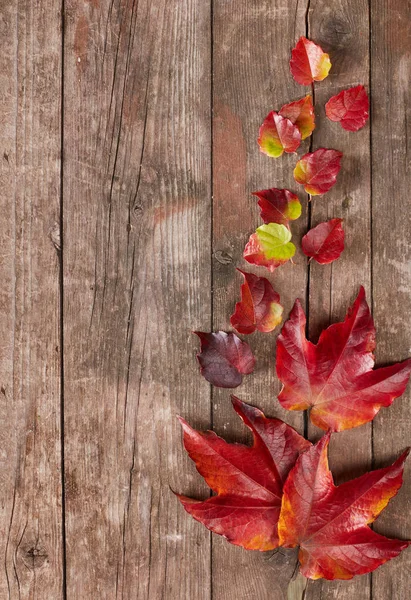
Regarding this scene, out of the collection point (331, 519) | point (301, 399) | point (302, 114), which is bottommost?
point (331, 519)

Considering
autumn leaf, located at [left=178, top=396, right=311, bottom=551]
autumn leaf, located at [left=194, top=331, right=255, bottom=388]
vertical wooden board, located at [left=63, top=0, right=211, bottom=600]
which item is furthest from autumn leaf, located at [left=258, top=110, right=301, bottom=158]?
autumn leaf, located at [left=178, top=396, right=311, bottom=551]

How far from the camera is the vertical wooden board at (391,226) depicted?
1.09 metres

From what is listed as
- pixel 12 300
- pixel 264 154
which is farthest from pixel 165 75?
pixel 12 300

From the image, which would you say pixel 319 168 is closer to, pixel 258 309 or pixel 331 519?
pixel 258 309

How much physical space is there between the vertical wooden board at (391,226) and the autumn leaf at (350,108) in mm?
38

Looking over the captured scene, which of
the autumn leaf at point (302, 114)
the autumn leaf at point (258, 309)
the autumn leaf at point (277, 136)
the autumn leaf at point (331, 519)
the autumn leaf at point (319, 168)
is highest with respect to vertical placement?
the autumn leaf at point (302, 114)

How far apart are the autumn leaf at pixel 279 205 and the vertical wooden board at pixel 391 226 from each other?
151 mm

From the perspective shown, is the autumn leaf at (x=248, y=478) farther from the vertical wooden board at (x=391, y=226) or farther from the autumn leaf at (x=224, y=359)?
the vertical wooden board at (x=391, y=226)

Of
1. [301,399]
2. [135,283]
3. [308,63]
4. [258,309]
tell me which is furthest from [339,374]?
[308,63]

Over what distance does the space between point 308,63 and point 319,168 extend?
0.19 m

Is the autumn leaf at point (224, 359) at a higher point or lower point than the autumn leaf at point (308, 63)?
lower

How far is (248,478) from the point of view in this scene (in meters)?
1.04

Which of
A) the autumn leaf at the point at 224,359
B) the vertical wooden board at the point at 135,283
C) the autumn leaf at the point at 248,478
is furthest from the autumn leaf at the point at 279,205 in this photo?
the autumn leaf at the point at 248,478

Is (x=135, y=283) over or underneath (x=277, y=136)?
underneath
